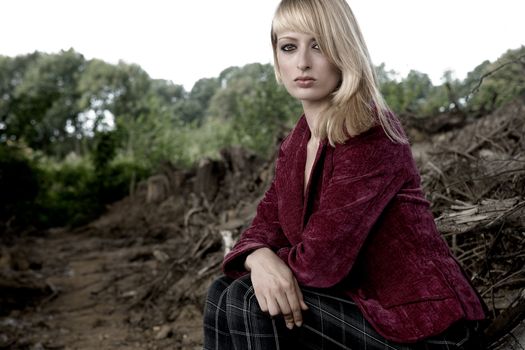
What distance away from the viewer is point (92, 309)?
4699 millimetres

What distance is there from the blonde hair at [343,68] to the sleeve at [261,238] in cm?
38

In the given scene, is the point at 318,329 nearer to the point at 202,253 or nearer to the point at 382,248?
the point at 382,248

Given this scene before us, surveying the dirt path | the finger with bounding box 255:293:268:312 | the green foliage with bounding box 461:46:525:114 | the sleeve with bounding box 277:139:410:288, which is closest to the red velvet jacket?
the sleeve with bounding box 277:139:410:288

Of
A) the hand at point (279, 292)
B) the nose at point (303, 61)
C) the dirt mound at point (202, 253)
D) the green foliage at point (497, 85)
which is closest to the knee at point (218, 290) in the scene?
the hand at point (279, 292)

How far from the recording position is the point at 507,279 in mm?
1858

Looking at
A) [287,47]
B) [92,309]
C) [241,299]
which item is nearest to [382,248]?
[241,299]

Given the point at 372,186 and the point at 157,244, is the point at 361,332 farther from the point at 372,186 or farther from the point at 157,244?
the point at 157,244

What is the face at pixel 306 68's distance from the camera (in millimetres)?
1423

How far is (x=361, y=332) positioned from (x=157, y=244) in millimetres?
6586

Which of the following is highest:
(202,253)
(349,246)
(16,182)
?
(16,182)

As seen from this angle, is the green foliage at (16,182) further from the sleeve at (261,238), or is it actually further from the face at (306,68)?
the face at (306,68)

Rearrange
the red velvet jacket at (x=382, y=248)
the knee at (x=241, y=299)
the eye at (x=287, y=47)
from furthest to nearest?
the eye at (x=287, y=47), the knee at (x=241, y=299), the red velvet jacket at (x=382, y=248)

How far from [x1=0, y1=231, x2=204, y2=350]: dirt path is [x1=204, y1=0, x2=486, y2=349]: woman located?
204 centimetres

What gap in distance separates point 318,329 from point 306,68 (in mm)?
740
